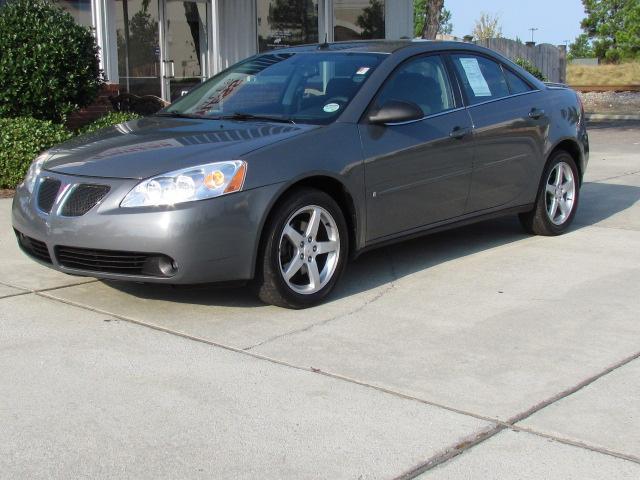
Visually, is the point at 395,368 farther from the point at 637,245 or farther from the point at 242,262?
the point at 637,245

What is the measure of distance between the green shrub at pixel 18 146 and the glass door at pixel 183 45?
632 centimetres

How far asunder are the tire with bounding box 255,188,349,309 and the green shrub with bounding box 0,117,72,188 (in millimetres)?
5010

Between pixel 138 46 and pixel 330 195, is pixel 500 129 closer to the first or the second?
pixel 330 195

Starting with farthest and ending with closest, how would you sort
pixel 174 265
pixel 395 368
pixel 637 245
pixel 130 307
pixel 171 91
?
1. pixel 171 91
2. pixel 637 245
3. pixel 130 307
4. pixel 174 265
5. pixel 395 368

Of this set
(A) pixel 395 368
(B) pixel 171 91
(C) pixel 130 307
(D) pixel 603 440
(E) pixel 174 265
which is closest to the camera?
(D) pixel 603 440

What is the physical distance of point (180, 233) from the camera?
500cm

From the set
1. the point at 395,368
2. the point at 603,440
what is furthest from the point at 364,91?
the point at 603,440

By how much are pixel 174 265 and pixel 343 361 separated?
3.65 ft

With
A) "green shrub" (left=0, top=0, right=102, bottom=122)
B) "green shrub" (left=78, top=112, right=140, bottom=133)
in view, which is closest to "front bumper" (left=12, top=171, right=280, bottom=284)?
"green shrub" (left=0, top=0, right=102, bottom=122)

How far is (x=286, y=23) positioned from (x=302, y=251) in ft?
42.7

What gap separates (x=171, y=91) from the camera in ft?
53.6

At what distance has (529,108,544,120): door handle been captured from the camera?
23.6 feet

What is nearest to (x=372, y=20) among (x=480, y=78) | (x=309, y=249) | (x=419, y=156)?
(x=480, y=78)

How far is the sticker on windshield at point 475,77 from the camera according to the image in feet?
22.5
